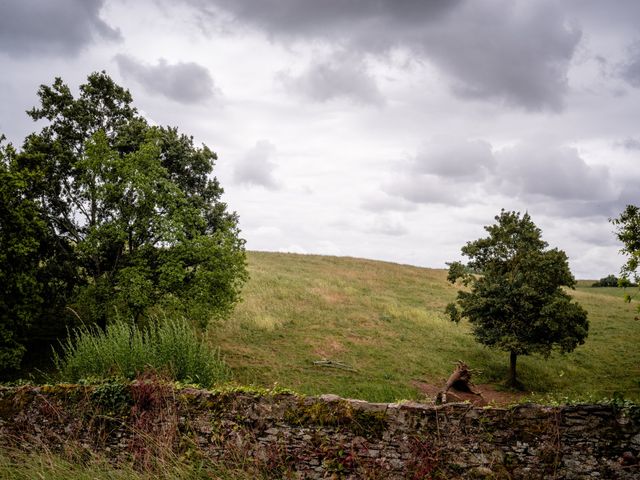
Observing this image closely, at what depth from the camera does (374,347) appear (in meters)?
24.1

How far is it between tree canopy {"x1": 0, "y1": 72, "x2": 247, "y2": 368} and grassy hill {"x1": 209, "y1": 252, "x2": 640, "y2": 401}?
4654 millimetres

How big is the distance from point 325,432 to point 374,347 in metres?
17.9

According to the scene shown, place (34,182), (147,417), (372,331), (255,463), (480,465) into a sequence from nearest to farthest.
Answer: (480,465)
(255,463)
(147,417)
(34,182)
(372,331)

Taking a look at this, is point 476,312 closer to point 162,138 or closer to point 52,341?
point 162,138

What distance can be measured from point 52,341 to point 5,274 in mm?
5234

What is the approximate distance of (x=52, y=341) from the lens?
1880cm

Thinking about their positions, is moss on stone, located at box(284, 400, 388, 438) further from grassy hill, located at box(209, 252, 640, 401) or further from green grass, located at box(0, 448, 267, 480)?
→ grassy hill, located at box(209, 252, 640, 401)

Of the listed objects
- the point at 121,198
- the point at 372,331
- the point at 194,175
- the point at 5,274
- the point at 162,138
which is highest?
the point at 162,138

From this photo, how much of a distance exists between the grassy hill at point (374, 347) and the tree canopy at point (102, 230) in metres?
4.65

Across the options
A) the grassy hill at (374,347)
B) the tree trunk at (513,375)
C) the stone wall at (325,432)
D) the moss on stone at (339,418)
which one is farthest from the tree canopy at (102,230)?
the tree trunk at (513,375)

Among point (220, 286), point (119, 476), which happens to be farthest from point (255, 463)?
point (220, 286)

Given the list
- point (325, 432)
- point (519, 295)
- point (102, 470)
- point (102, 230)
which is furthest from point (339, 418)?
point (519, 295)

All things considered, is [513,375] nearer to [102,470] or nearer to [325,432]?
[325,432]

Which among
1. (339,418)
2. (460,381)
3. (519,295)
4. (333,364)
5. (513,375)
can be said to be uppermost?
(519,295)
